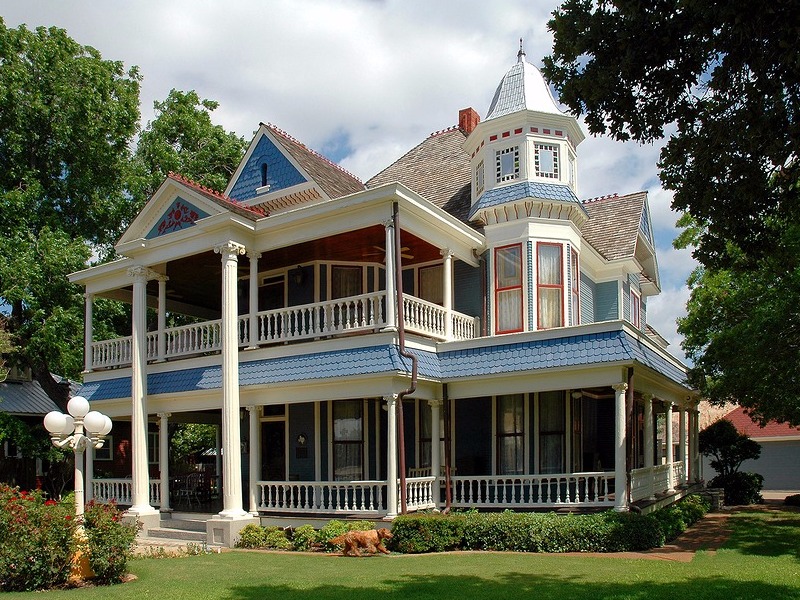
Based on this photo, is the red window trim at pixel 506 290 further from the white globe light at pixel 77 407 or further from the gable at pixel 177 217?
the white globe light at pixel 77 407

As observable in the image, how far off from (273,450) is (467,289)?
6892 mm

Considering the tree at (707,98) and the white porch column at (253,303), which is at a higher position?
the tree at (707,98)

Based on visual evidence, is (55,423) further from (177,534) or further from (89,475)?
(89,475)

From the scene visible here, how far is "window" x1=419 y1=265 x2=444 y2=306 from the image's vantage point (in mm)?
20547

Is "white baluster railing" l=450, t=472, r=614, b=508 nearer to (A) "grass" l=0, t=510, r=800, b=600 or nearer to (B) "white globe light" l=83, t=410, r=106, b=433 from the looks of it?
(A) "grass" l=0, t=510, r=800, b=600

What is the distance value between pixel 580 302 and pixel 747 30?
13.0m

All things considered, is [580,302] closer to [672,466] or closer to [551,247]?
[551,247]

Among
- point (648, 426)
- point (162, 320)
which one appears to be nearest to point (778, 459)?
point (648, 426)

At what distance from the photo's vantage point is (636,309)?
26016 mm

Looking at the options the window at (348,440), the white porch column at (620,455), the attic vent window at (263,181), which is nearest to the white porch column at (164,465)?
the window at (348,440)

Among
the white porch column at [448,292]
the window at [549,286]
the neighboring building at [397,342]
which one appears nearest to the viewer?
the neighboring building at [397,342]

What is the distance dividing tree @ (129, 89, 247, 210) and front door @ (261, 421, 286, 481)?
1335 cm

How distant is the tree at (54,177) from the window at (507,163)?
Answer: 14.7 metres

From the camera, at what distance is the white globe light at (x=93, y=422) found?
12812mm
